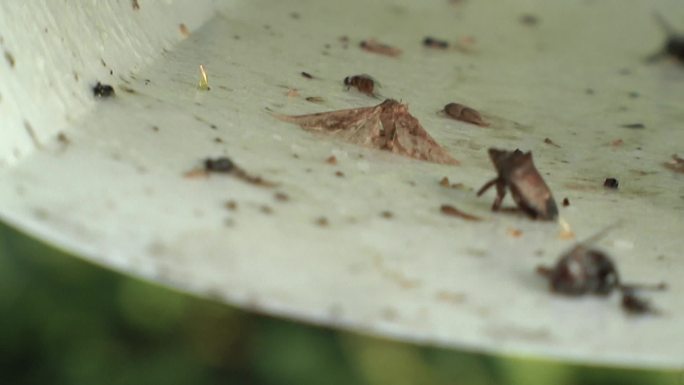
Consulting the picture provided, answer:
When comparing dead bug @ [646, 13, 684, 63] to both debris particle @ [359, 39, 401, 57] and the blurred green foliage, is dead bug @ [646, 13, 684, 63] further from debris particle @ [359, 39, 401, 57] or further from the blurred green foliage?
the blurred green foliage

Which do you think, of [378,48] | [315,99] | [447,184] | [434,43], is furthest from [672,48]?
[447,184]

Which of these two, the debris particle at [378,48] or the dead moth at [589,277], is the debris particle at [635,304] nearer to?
the dead moth at [589,277]

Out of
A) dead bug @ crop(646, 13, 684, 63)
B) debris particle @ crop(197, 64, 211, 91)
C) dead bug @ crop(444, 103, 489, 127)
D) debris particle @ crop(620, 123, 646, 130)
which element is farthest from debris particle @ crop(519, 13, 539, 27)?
debris particle @ crop(197, 64, 211, 91)

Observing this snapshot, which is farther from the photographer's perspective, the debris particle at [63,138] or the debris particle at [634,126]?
the debris particle at [634,126]

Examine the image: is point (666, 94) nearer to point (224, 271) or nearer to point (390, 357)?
point (390, 357)

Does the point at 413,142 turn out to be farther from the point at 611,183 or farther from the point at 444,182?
the point at 611,183

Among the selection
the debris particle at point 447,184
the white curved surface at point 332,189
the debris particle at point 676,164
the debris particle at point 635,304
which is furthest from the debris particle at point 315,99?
the debris particle at point 635,304
